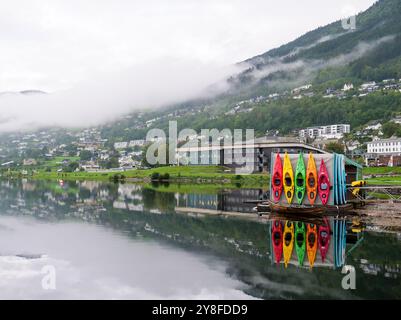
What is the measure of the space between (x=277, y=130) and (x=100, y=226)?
373ft

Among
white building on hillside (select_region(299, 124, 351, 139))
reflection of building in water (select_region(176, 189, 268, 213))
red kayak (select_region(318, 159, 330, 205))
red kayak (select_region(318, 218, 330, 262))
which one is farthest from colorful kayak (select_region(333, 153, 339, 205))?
white building on hillside (select_region(299, 124, 351, 139))

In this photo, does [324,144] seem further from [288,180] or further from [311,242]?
[311,242]

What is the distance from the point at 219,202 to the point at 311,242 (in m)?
24.6

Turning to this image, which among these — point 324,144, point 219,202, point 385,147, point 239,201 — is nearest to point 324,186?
point 239,201

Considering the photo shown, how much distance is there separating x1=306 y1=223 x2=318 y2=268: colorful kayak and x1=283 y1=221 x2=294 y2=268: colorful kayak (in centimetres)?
83

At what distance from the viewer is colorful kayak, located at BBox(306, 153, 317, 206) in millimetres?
36438

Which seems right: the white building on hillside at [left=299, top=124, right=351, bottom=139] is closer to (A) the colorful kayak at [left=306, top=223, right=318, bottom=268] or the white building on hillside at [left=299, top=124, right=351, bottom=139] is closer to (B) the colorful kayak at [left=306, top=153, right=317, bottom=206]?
(B) the colorful kayak at [left=306, top=153, right=317, bottom=206]

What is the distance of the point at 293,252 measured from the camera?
2384 centimetres

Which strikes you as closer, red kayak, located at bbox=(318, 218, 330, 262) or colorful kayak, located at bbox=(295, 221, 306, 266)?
colorful kayak, located at bbox=(295, 221, 306, 266)

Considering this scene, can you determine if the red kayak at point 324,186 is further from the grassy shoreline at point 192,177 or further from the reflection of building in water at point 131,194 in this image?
the grassy shoreline at point 192,177

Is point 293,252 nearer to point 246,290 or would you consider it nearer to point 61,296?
point 246,290

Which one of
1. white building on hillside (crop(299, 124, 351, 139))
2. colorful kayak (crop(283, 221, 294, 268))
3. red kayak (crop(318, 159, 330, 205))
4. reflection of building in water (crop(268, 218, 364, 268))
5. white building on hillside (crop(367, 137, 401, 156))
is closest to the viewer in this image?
reflection of building in water (crop(268, 218, 364, 268))

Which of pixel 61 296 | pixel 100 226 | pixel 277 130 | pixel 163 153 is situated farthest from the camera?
pixel 277 130
